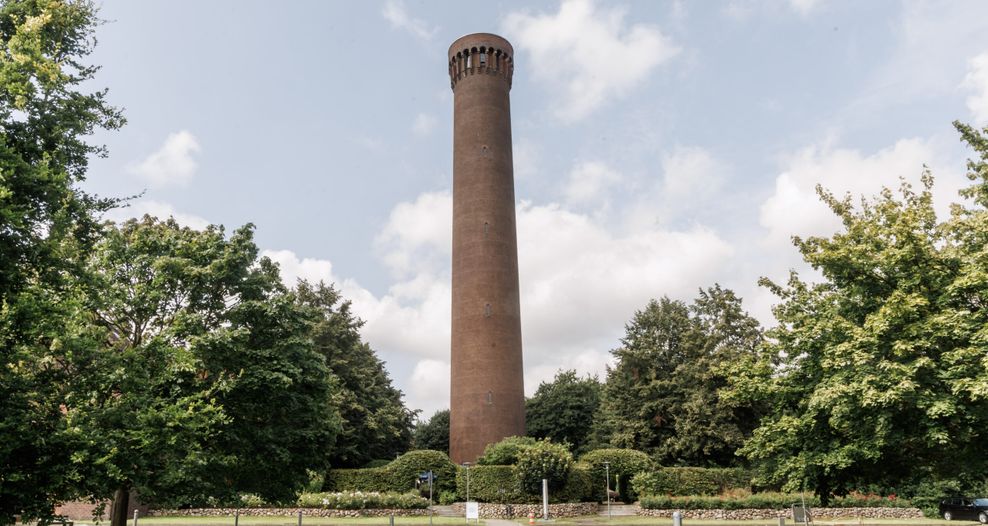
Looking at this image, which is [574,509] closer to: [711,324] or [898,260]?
[711,324]

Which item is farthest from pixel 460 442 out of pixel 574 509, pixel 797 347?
pixel 797 347

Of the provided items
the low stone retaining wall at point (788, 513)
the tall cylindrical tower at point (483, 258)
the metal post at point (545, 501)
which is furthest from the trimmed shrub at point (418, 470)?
the low stone retaining wall at point (788, 513)

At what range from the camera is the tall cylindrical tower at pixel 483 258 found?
152 feet

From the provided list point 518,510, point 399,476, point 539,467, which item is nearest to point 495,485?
point 518,510

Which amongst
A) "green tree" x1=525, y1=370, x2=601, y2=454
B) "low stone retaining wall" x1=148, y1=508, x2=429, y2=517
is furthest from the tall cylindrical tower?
"green tree" x1=525, y1=370, x2=601, y2=454

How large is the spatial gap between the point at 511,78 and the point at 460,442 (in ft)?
94.6

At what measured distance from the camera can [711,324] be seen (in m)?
52.8

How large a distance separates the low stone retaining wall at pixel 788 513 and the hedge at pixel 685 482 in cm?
216

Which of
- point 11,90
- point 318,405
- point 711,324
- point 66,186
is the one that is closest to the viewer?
point 11,90

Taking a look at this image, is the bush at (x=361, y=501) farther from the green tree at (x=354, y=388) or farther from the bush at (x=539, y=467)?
the green tree at (x=354, y=388)

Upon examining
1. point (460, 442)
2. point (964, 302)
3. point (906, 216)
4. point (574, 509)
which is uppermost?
point (906, 216)

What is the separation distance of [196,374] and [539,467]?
863 inches

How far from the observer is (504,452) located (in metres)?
40.9

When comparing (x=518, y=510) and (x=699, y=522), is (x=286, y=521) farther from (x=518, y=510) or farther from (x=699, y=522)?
(x=699, y=522)
